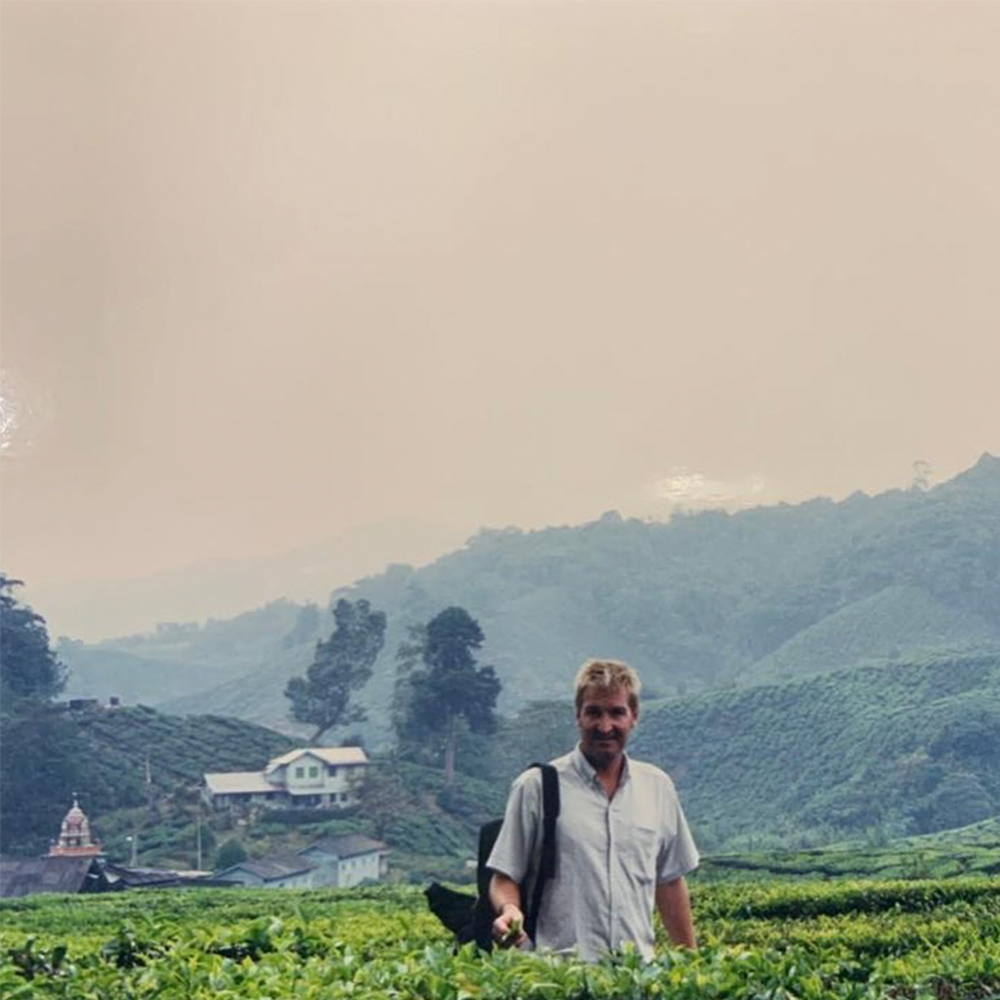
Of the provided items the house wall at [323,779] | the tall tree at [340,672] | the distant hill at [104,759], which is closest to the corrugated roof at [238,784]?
the house wall at [323,779]

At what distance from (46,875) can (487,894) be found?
46.1 ft

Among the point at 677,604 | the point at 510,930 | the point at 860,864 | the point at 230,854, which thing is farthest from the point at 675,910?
the point at 677,604

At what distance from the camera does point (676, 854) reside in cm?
292

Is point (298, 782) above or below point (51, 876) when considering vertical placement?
above

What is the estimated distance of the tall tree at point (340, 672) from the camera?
22109 millimetres

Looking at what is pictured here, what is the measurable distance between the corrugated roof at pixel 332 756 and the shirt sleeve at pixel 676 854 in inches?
677

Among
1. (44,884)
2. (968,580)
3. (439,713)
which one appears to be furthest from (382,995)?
(968,580)

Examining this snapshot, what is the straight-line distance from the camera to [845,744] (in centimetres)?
2042

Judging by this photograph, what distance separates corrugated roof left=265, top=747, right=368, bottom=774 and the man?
56.7ft

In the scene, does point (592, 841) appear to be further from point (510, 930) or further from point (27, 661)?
point (27, 661)

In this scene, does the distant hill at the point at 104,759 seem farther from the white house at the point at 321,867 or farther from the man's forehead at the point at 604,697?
the man's forehead at the point at 604,697

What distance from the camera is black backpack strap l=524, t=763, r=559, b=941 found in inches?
110

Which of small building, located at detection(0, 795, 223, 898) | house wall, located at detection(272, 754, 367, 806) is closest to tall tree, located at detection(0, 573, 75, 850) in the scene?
small building, located at detection(0, 795, 223, 898)

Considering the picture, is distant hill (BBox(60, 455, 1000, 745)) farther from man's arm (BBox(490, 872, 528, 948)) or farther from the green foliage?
man's arm (BBox(490, 872, 528, 948))
